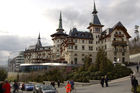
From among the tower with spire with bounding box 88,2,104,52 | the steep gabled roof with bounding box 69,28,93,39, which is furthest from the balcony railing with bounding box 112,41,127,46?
the steep gabled roof with bounding box 69,28,93,39

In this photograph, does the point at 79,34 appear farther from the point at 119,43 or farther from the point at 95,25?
the point at 119,43

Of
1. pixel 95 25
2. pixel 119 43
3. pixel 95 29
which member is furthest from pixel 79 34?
pixel 119 43

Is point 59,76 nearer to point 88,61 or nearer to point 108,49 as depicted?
point 88,61

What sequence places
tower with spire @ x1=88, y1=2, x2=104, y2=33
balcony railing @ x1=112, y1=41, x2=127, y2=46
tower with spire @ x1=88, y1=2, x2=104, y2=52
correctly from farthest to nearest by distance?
1. tower with spire @ x1=88, y1=2, x2=104, y2=33
2. tower with spire @ x1=88, y1=2, x2=104, y2=52
3. balcony railing @ x1=112, y1=41, x2=127, y2=46

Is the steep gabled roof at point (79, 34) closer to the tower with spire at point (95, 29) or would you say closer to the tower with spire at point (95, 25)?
the tower with spire at point (95, 29)

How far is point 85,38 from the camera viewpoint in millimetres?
66438

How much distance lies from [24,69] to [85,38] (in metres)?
29.0

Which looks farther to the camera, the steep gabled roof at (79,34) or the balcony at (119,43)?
the steep gabled roof at (79,34)

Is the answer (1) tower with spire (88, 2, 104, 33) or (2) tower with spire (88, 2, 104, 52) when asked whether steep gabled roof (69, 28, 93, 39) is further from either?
(1) tower with spire (88, 2, 104, 33)

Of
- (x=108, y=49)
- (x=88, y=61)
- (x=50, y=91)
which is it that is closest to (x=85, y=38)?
(x=108, y=49)

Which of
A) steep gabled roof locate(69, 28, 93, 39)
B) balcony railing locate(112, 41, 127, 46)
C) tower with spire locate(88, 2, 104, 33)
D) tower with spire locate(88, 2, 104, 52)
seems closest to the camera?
balcony railing locate(112, 41, 127, 46)

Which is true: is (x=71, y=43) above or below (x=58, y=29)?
below

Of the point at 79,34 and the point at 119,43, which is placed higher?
the point at 79,34

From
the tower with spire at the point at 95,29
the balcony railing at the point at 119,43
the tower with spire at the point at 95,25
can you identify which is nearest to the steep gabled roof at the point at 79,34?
the tower with spire at the point at 95,29
